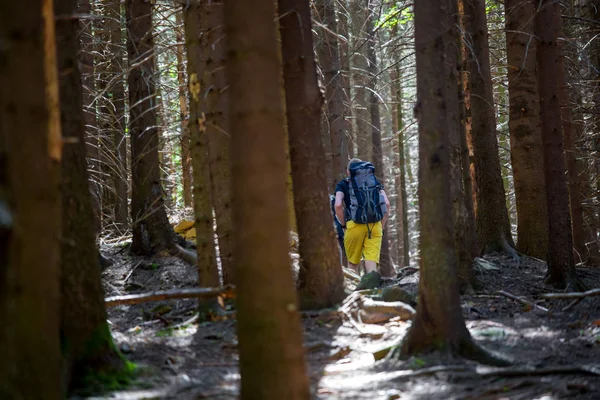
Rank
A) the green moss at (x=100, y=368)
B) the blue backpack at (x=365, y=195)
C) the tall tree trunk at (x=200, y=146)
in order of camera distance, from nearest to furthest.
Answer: the green moss at (x=100, y=368) → the tall tree trunk at (x=200, y=146) → the blue backpack at (x=365, y=195)

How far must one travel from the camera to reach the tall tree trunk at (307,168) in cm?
909

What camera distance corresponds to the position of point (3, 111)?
3.63 meters

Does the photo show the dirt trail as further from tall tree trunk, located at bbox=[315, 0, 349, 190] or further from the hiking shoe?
tall tree trunk, located at bbox=[315, 0, 349, 190]

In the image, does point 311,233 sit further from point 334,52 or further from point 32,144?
point 334,52

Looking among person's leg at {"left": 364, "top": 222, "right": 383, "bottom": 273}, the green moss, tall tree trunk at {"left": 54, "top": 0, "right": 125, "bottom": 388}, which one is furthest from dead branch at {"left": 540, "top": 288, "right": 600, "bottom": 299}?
tall tree trunk at {"left": 54, "top": 0, "right": 125, "bottom": 388}

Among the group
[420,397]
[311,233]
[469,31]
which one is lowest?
[420,397]

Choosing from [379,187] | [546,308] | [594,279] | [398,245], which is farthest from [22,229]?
[398,245]

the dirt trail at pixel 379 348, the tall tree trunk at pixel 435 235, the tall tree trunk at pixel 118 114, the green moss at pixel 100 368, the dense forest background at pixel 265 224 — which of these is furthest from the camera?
the tall tree trunk at pixel 118 114

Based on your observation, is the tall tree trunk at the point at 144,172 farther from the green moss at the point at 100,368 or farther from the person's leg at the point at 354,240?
the green moss at the point at 100,368

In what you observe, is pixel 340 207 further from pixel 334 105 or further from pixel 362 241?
pixel 334 105

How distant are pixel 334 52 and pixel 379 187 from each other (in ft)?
21.0

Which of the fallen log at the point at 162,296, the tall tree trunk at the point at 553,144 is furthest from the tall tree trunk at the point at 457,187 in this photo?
the fallen log at the point at 162,296

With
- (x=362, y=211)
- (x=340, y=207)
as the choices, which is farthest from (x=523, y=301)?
(x=340, y=207)

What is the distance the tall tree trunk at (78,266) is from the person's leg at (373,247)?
669cm
